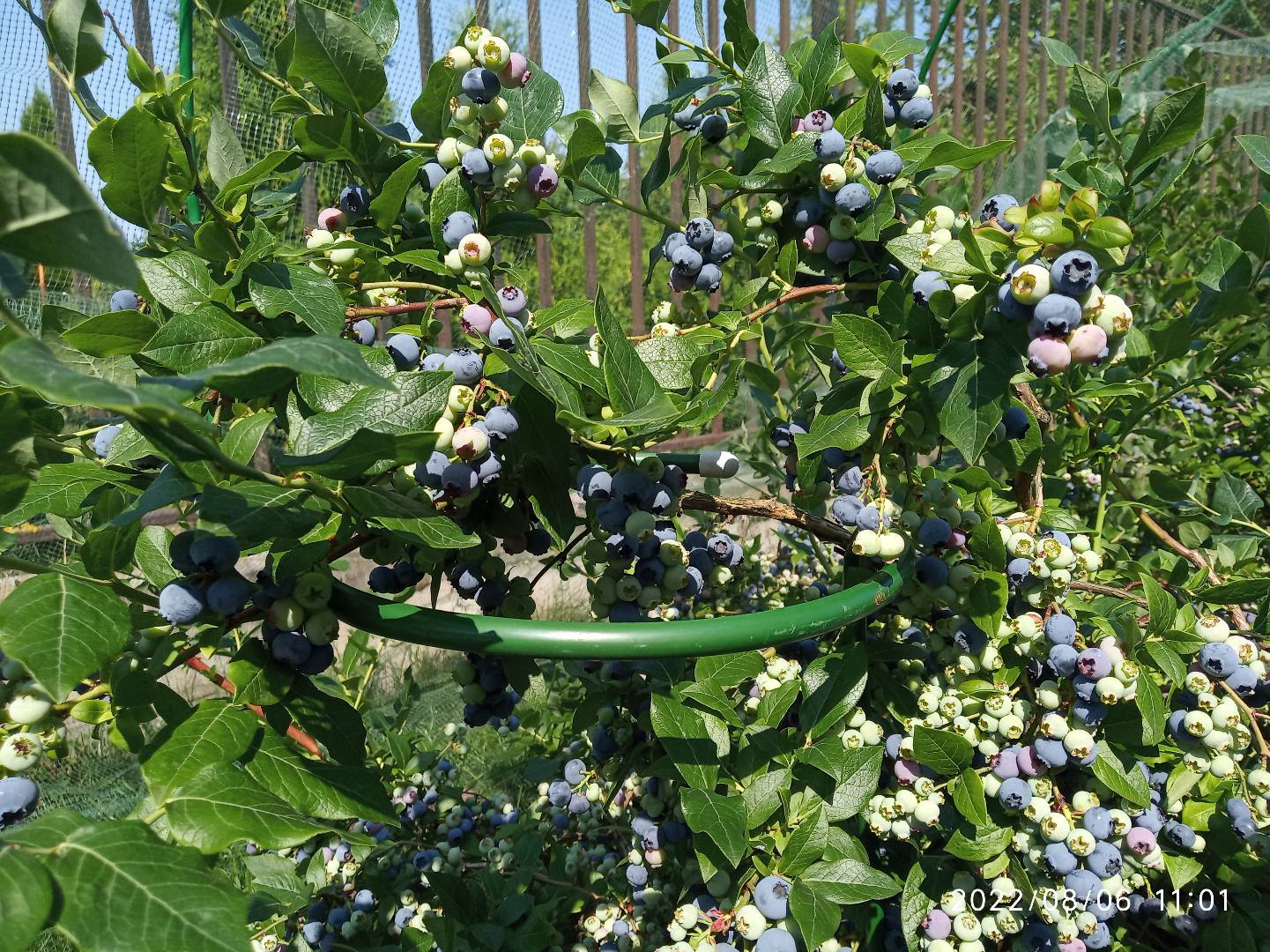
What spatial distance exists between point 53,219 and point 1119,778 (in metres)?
0.82

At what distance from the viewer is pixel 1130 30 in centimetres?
457

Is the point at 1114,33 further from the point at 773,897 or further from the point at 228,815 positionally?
the point at 228,815

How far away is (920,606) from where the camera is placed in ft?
2.56

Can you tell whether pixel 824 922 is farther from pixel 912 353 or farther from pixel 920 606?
pixel 912 353

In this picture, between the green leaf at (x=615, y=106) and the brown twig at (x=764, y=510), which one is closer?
the brown twig at (x=764, y=510)

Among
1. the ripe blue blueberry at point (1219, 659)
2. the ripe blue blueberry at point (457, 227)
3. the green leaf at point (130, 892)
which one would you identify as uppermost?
the ripe blue blueberry at point (457, 227)

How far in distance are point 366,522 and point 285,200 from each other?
41 cm

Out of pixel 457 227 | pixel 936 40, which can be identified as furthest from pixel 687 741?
pixel 936 40

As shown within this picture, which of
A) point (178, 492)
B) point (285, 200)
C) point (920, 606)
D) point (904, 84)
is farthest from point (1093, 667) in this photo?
point (285, 200)

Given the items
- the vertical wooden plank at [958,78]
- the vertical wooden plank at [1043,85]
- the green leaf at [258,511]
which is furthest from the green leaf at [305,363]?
the vertical wooden plank at [1043,85]

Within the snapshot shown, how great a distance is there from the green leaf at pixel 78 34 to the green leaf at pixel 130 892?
0.45 m

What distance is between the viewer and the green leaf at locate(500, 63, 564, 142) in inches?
27.6

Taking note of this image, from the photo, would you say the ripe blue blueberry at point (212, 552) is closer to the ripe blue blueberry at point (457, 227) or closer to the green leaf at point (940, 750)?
the ripe blue blueberry at point (457, 227)

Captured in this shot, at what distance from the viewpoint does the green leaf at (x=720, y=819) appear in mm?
641
